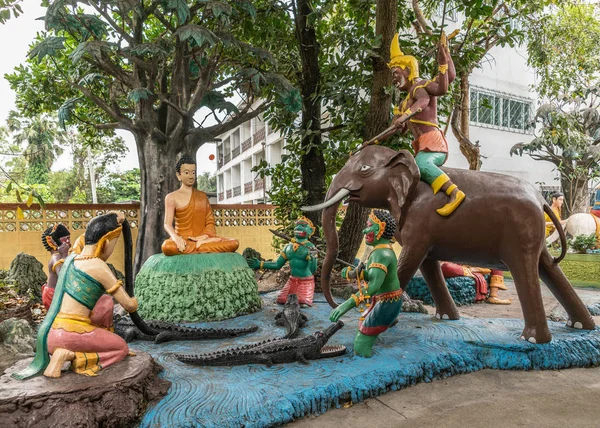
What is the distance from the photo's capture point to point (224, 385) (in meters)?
2.78

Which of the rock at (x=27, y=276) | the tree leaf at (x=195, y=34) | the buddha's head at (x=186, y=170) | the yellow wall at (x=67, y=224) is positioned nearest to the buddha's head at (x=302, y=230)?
the buddha's head at (x=186, y=170)

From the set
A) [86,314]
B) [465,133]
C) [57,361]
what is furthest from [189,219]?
[465,133]

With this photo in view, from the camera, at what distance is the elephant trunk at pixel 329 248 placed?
4.09 meters

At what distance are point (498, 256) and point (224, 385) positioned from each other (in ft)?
8.49

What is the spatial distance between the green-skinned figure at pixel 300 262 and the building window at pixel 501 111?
9.60m

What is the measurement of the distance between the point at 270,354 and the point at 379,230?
4.26 feet

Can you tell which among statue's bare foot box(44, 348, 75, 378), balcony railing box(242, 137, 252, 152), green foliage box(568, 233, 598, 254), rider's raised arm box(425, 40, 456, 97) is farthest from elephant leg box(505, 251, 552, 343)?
balcony railing box(242, 137, 252, 152)

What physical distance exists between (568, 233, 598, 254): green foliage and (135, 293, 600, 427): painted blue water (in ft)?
20.4

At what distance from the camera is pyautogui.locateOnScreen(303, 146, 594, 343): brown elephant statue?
357 centimetres

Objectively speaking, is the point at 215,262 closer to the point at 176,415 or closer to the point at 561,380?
the point at 176,415

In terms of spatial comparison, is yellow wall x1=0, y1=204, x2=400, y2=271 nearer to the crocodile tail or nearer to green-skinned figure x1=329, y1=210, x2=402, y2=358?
the crocodile tail

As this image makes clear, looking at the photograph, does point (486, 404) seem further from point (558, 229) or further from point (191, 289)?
point (191, 289)

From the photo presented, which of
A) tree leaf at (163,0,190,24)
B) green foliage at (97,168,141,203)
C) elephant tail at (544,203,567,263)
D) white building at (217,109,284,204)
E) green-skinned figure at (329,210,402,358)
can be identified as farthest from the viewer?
green foliage at (97,168,141,203)

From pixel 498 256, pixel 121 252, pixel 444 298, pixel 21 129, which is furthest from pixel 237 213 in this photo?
pixel 21 129
